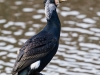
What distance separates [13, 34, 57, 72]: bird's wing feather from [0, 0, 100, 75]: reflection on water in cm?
259

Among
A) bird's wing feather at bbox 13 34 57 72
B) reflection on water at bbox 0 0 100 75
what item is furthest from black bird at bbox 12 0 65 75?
reflection on water at bbox 0 0 100 75

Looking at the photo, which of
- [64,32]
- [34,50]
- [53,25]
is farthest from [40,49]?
[64,32]

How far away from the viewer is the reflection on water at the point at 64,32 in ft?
39.9

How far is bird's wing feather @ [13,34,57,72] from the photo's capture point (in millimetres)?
9063

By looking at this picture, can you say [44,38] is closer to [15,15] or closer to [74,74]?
[74,74]

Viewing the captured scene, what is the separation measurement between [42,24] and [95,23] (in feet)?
4.50

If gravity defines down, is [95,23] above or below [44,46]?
above

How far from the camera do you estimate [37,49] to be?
9305mm

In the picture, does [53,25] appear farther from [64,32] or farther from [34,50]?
[64,32]

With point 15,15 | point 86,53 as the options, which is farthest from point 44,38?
point 15,15

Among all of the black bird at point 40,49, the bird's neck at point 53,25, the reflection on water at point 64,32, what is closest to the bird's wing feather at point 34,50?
the black bird at point 40,49

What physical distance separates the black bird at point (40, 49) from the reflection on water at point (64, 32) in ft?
8.36

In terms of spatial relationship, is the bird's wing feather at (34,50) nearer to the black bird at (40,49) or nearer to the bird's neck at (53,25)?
the black bird at (40,49)

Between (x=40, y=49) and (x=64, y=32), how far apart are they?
4.45 m
